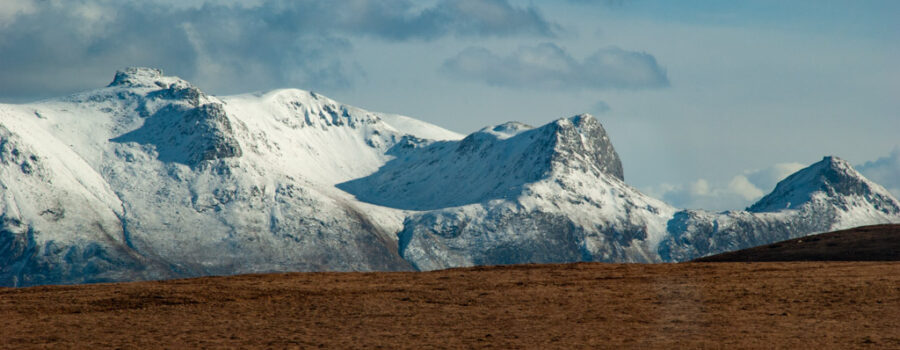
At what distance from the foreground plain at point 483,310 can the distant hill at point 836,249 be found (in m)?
9.56

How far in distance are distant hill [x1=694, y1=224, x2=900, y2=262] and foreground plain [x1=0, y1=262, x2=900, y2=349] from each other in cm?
956

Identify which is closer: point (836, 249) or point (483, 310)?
point (483, 310)

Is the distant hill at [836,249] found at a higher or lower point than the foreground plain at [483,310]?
higher

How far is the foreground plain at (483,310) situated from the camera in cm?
4359

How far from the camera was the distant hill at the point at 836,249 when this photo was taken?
73.5 meters

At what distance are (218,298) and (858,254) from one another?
41300mm

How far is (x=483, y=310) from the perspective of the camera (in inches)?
1987

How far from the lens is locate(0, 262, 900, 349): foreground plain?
43.6 m

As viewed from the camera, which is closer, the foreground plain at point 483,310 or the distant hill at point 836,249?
the foreground plain at point 483,310

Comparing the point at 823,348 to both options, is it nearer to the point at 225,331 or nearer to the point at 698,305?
the point at 698,305

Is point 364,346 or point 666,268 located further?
point 666,268

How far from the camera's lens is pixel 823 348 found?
1634 inches

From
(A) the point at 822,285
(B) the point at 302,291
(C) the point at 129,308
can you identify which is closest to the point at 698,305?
(A) the point at 822,285

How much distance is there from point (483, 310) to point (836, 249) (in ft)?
114
